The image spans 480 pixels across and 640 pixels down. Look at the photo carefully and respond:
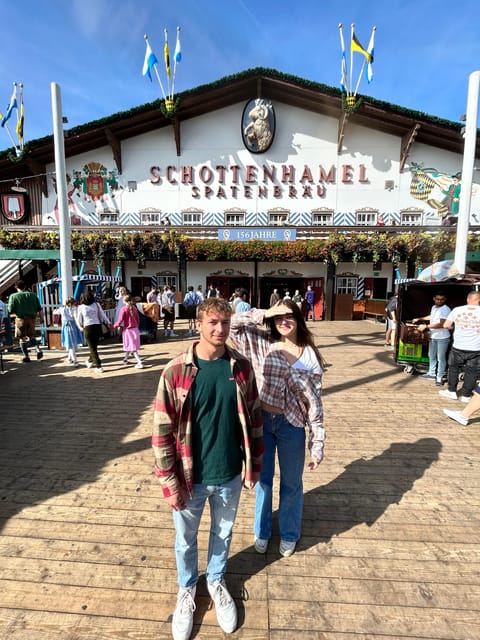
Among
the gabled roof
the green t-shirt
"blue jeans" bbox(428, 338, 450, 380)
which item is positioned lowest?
"blue jeans" bbox(428, 338, 450, 380)

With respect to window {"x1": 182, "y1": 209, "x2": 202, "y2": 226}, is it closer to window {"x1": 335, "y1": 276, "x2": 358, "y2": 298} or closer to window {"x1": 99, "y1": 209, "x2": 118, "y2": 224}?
window {"x1": 99, "y1": 209, "x2": 118, "y2": 224}

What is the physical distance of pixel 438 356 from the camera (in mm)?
6535

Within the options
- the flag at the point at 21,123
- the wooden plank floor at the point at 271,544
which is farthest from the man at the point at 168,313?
the flag at the point at 21,123

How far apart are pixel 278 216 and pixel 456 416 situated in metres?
16.4

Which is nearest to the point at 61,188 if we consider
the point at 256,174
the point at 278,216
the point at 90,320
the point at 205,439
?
the point at 90,320

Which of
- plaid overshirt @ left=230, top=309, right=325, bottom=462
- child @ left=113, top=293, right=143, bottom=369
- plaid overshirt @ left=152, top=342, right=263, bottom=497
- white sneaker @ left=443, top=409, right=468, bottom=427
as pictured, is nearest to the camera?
plaid overshirt @ left=152, top=342, right=263, bottom=497

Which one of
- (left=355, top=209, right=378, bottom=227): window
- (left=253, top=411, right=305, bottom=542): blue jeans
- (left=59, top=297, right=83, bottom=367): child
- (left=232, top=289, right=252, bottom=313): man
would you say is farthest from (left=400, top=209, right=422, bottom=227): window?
(left=253, top=411, right=305, bottom=542): blue jeans

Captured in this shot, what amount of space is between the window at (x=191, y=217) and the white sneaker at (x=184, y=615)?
19044mm

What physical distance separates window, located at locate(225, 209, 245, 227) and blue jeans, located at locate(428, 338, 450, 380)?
47.9ft

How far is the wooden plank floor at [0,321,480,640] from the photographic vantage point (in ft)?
6.44

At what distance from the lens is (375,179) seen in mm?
19062

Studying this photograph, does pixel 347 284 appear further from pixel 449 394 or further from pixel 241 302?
pixel 449 394

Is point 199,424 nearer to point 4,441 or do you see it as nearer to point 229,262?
point 4,441

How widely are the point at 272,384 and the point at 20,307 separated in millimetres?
8040
